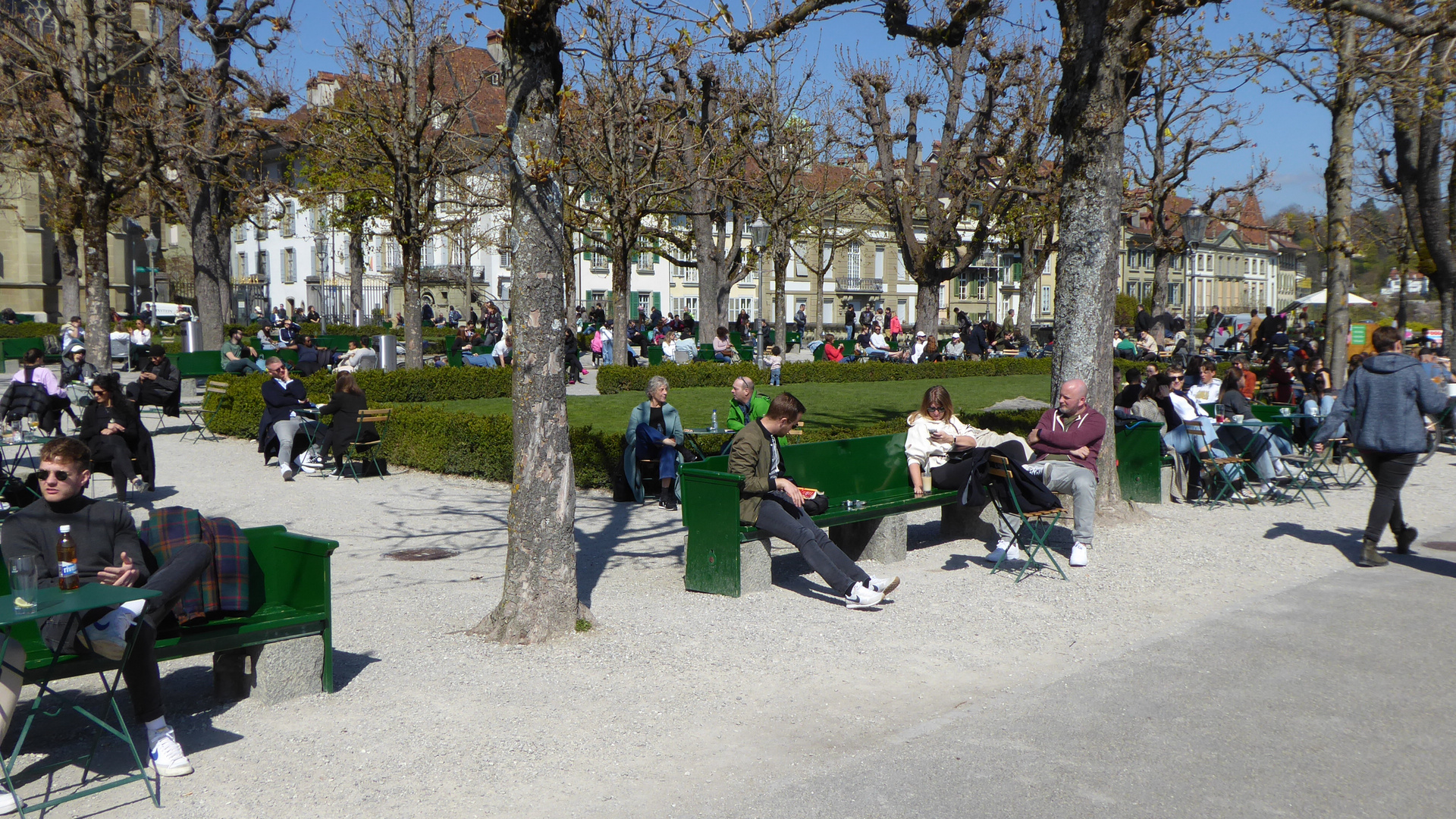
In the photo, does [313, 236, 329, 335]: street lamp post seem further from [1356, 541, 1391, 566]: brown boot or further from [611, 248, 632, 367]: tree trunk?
[1356, 541, 1391, 566]: brown boot

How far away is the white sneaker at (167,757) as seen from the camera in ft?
14.8

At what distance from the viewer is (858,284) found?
250 feet

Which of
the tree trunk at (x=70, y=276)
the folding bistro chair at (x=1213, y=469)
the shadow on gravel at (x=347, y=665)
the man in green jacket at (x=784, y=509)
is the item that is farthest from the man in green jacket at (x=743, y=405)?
the tree trunk at (x=70, y=276)

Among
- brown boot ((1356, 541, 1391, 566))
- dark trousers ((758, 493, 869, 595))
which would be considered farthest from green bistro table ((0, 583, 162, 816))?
brown boot ((1356, 541, 1391, 566))

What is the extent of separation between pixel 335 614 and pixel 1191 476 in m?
8.16

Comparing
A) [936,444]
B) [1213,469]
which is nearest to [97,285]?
[936,444]

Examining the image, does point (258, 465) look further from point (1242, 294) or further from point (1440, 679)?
point (1242, 294)

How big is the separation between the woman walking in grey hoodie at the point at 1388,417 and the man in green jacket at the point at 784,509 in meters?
3.72

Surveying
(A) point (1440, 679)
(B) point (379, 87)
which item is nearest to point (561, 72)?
(A) point (1440, 679)

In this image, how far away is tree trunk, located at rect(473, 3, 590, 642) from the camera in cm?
636

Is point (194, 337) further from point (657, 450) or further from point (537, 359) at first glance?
point (537, 359)

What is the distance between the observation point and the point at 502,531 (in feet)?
33.0

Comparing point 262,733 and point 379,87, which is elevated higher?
point 379,87

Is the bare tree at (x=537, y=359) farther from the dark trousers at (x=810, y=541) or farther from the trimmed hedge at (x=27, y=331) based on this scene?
the trimmed hedge at (x=27, y=331)
